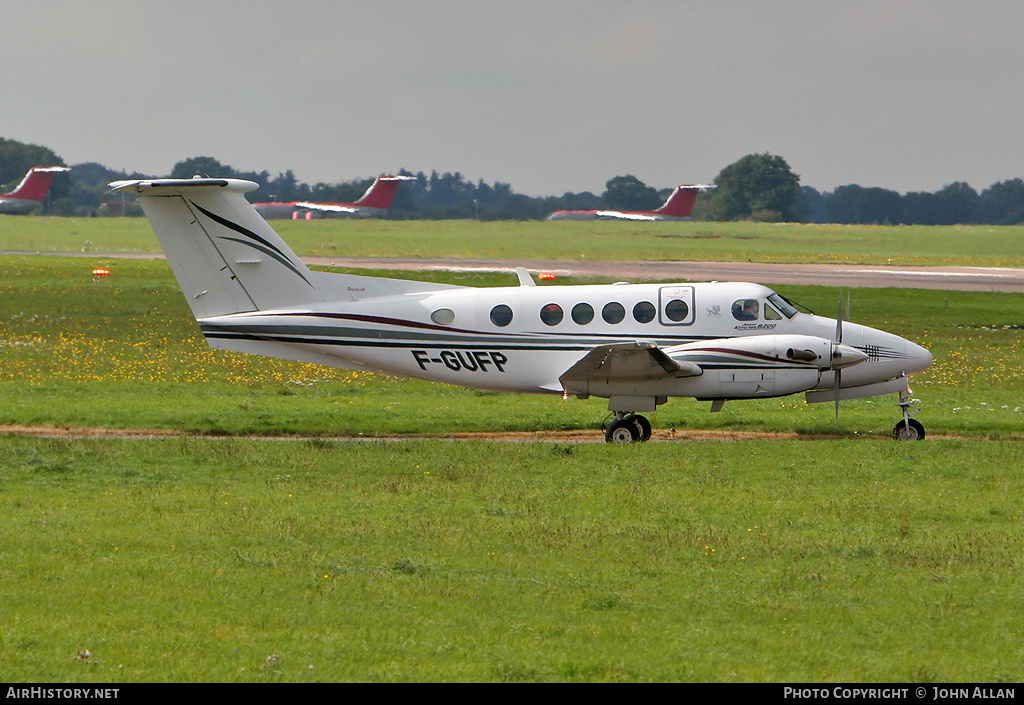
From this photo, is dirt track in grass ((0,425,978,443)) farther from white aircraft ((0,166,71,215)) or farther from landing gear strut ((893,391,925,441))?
white aircraft ((0,166,71,215))

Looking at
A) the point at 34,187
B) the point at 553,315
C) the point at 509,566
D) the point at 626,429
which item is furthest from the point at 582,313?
the point at 34,187

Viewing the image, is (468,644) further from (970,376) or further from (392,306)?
(970,376)

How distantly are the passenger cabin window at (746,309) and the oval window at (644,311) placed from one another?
155 cm

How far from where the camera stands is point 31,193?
114 meters

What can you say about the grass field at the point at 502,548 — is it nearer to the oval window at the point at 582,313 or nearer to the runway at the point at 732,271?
the oval window at the point at 582,313

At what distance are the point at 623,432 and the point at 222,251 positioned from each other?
332 inches

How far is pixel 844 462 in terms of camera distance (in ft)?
59.1

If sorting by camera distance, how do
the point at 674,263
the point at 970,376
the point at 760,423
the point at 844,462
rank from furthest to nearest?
the point at 674,263 < the point at 970,376 < the point at 760,423 < the point at 844,462

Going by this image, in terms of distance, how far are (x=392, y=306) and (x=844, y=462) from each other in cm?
894

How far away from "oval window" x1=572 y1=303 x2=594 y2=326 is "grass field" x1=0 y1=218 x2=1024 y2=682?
245cm

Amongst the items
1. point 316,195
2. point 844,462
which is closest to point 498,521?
point 844,462

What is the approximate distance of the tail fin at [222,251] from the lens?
21.2m

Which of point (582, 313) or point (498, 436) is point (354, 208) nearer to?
point (498, 436)

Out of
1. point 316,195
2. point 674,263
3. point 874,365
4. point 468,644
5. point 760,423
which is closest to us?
point 468,644
